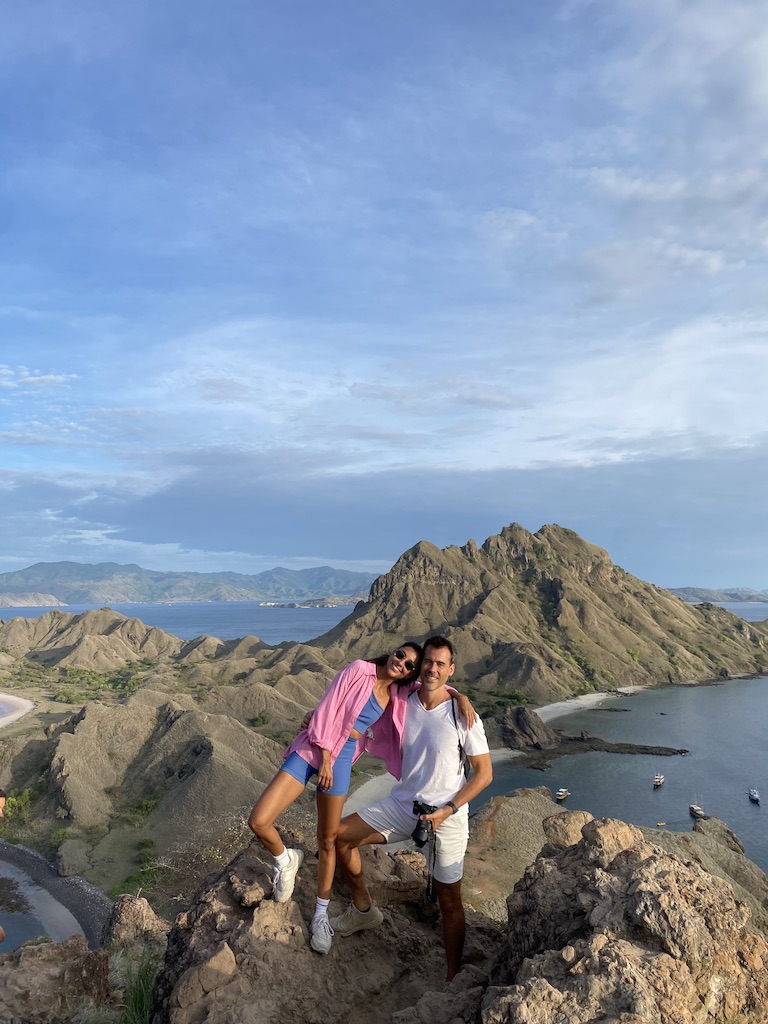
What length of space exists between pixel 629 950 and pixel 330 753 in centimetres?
272

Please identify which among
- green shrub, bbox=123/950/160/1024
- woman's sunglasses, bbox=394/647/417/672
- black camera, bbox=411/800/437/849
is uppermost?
woman's sunglasses, bbox=394/647/417/672

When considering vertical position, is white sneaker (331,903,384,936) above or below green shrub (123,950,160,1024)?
above

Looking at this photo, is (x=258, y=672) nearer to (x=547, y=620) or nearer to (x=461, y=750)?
(x=547, y=620)

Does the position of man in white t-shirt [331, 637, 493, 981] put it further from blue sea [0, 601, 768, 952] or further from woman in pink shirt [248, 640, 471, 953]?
blue sea [0, 601, 768, 952]

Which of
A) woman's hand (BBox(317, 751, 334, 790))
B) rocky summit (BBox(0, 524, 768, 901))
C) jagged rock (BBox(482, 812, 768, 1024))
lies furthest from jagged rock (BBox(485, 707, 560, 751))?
woman's hand (BBox(317, 751, 334, 790))

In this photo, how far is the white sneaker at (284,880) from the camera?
6402mm

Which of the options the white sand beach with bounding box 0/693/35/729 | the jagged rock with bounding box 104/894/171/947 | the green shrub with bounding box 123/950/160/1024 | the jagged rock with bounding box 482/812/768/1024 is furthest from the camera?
the white sand beach with bounding box 0/693/35/729

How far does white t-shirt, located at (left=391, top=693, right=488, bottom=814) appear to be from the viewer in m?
6.12

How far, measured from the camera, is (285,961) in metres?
6.11

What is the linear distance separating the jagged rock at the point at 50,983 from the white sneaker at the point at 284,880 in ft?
7.68

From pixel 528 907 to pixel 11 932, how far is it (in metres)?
32.6

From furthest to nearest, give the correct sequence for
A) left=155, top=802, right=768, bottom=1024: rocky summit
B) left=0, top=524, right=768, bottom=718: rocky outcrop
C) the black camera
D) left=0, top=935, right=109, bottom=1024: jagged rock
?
left=0, top=524, right=768, bottom=718: rocky outcrop, left=0, top=935, right=109, bottom=1024: jagged rock, the black camera, left=155, top=802, right=768, bottom=1024: rocky summit

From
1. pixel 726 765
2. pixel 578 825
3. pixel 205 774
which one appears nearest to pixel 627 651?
pixel 726 765

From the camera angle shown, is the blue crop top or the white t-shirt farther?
the blue crop top
